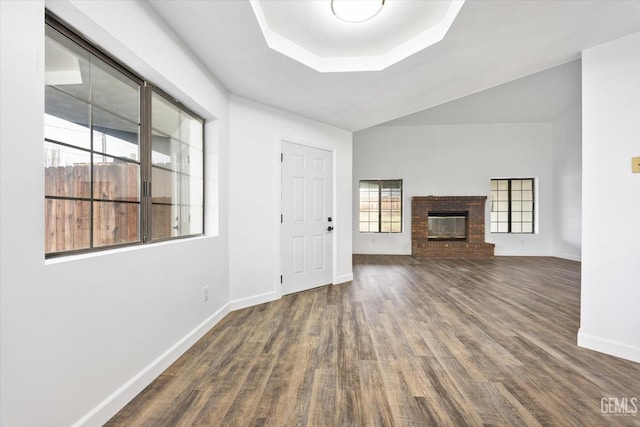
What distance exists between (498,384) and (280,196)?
288cm

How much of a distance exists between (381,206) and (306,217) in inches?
160

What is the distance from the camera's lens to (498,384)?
1.75 meters

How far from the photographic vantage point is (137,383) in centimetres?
166

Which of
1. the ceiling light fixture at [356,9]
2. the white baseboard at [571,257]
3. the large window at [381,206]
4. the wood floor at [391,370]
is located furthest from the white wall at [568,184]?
the ceiling light fixture at [356,9]

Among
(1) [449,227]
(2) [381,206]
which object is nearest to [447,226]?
(1) [449,227]

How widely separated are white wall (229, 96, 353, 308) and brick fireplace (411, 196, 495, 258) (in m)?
4.63

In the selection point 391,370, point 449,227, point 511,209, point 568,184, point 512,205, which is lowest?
point 391,370

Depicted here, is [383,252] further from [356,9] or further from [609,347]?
[356,9]

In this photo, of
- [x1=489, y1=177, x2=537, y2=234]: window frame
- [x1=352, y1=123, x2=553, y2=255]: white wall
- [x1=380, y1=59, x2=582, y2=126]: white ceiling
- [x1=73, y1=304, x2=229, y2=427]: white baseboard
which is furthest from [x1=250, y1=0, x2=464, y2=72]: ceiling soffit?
[x1=489, y1=177, x2=537, y2=234]: window frame

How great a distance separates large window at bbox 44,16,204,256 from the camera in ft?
4.45

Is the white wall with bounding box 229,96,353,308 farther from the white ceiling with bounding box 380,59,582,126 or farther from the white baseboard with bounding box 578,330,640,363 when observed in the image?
the white ceiling with bounding box 380,59,582,126

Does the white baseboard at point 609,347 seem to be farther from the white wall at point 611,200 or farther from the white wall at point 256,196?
the white wall at point 256,196

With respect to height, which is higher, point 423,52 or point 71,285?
point 423,52

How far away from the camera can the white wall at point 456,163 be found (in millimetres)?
7117
